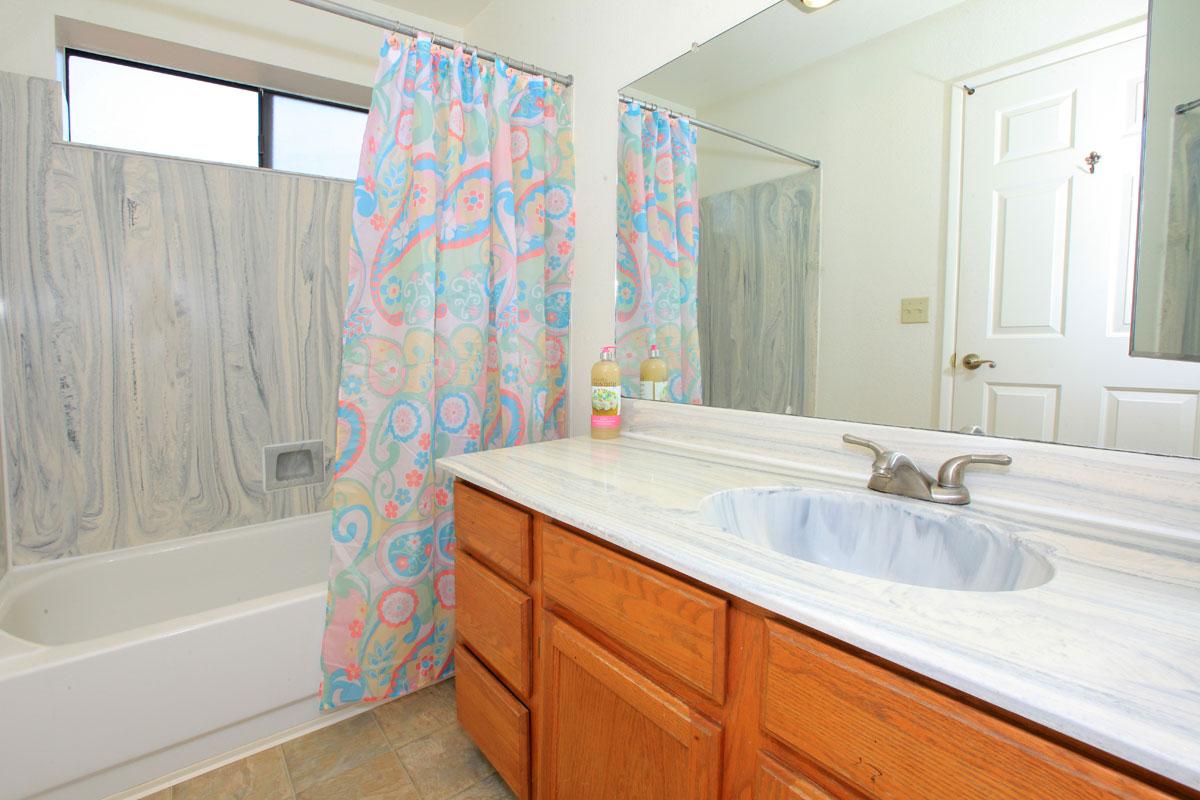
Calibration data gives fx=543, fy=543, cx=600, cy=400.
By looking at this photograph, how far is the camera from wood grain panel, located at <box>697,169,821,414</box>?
1.21 m

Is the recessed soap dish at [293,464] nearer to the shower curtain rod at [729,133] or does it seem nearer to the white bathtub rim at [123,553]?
the white bathtub rim at [123,553]

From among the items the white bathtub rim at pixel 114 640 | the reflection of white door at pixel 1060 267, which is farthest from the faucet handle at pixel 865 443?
the white bathtub rim at pixel 114 640

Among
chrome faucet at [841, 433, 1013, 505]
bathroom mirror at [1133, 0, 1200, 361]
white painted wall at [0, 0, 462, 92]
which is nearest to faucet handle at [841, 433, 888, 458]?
chrome faucet at [841, 433, 1013, 505]

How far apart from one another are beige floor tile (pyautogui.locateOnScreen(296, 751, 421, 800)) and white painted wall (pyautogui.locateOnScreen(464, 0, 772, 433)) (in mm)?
1084

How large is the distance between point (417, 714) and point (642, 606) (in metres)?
1.22

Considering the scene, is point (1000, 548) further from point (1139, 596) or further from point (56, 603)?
point (56, 603)

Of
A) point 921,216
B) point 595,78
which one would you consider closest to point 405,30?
point 595,78

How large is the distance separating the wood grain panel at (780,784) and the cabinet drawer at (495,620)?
0.55 metres

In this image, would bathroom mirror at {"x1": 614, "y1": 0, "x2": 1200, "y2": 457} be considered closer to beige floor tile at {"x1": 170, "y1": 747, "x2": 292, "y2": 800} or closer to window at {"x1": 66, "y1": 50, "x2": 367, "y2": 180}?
beige floor tile at {"x1": 170, "y1": 747, "x2": 292, "y2": 800}

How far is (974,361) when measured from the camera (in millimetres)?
958

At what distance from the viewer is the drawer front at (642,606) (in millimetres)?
705

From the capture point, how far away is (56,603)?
1685 millimetres

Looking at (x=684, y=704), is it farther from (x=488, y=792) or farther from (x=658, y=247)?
(x=658, y=247)

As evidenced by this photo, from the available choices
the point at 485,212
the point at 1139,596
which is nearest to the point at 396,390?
the point at 485,212
